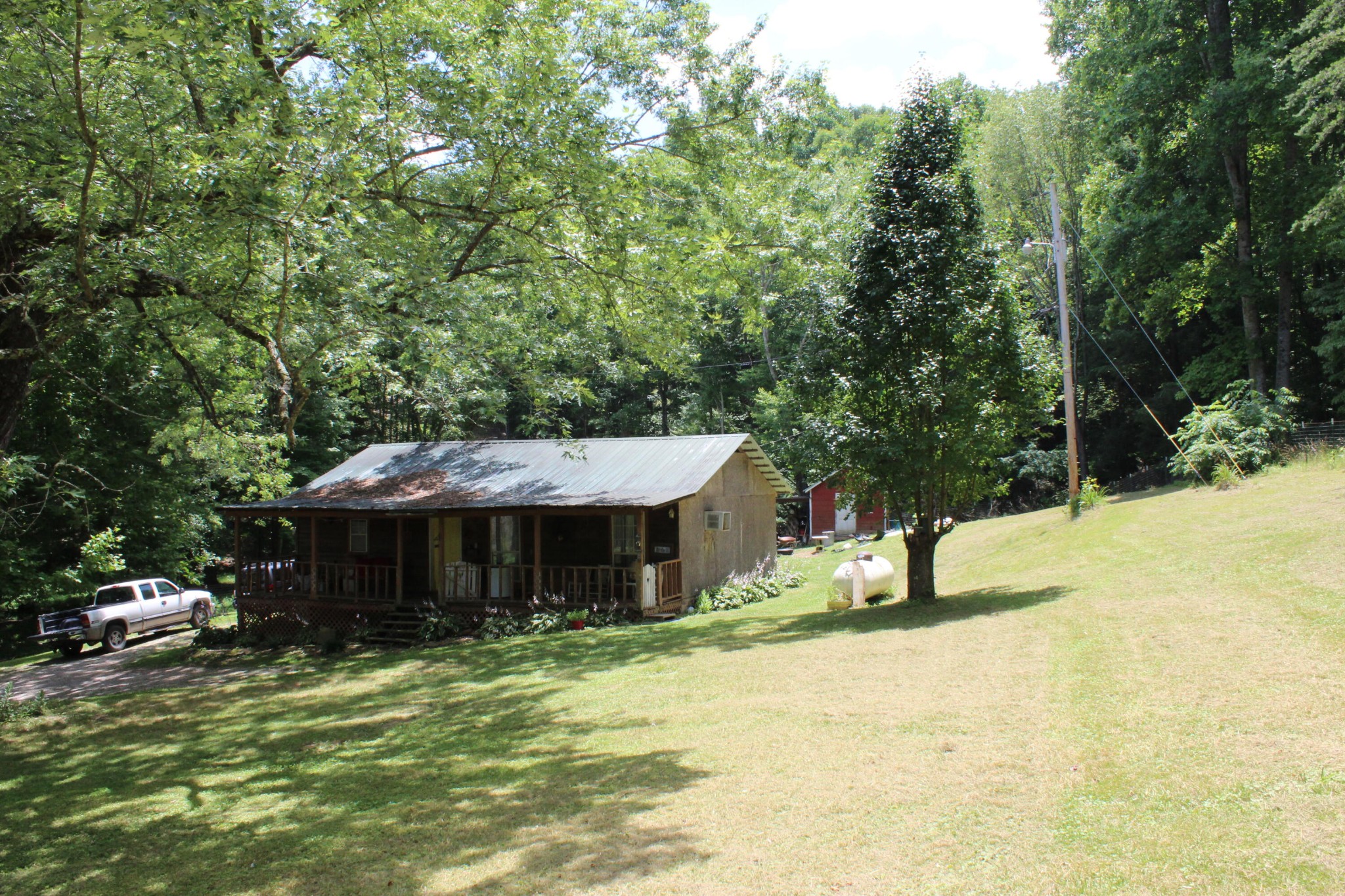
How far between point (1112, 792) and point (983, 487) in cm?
998

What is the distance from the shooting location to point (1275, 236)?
85.7 feet

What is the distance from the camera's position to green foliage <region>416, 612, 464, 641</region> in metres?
17.6

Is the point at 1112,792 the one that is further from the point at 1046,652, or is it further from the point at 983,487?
the point at 983,487

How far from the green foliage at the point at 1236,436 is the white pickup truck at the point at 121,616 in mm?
27559

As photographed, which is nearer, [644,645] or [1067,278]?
[644,645]

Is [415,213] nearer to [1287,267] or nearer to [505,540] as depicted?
[505,540]

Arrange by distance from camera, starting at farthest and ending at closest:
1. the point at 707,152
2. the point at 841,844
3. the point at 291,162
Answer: the point at 707,152
the point at 291,162
the point at 841,844

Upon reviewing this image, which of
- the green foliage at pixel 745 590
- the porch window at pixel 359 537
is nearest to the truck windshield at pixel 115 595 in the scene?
the porch window at pixel 359 537

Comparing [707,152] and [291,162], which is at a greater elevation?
[707,152]

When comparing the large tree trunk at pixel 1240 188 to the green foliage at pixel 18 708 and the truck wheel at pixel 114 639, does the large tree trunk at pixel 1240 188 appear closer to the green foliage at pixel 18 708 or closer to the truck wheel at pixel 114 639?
the green foliage at pixel 18 708

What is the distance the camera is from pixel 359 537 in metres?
22.0

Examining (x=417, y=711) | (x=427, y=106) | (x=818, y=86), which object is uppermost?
(x=818, y=86)

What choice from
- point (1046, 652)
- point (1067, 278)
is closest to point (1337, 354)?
point (1067, 278)

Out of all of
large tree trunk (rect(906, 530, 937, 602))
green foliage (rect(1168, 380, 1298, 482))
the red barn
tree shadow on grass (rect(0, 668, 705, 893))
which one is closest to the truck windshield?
tree shadow on grass (rect(0, 668, 705, 893))
